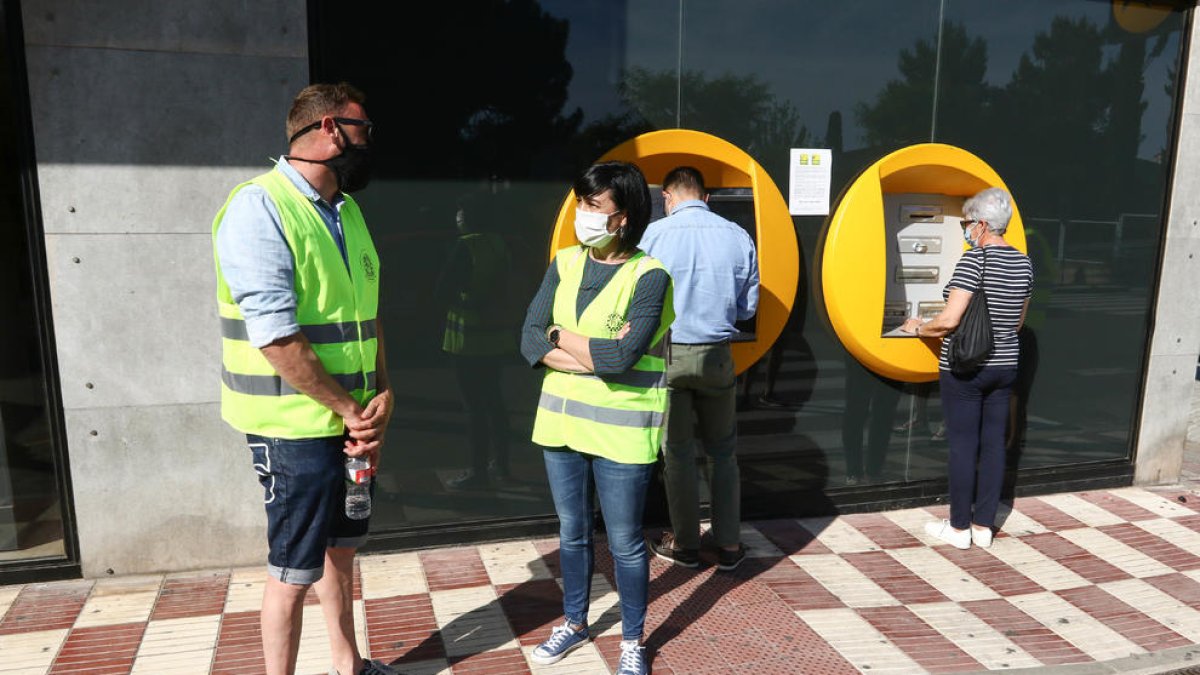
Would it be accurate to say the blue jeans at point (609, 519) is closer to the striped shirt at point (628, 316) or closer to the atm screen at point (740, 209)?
the striped shirt at point (628, 316)

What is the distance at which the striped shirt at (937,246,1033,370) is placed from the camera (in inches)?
153

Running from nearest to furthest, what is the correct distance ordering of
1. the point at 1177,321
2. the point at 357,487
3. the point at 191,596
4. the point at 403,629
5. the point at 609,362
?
the point at 357,487
the point at 609,362
the point at 403,629
the point at 191,596
the point at 1177,321

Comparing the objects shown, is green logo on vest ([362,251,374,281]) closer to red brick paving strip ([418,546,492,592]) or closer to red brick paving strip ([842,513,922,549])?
red brick paving strip ([418,546,492,592])

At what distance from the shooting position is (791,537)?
421 cm

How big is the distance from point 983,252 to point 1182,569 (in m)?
1.73

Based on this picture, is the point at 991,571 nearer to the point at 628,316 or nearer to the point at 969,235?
the point at 969,235

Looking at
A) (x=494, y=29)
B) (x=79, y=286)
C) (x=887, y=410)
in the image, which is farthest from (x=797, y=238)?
(x=79, y=286)

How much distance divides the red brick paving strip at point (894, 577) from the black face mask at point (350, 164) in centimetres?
271

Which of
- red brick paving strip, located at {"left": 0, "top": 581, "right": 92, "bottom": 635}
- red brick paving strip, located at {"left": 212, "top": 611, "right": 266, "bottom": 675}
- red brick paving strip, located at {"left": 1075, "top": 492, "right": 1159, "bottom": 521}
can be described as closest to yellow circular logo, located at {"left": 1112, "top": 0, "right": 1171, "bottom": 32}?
red brick paving strip, located at {"left": 1075, "top": 492, "right": 1159, "bottom": 521}

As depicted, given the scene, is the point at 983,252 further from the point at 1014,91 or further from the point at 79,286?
the point at 79,286

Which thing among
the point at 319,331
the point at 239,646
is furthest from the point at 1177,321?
the point at 239,646

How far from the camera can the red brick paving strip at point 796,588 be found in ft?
11.5

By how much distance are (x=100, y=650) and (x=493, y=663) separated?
142 cm

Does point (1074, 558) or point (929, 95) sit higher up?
point (929, 95)
